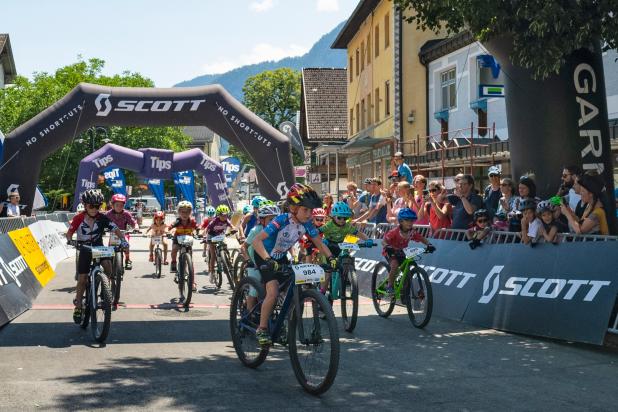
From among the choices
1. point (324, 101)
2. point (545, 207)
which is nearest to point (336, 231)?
point (545, 207)

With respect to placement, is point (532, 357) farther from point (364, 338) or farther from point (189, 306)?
point (189, 306)

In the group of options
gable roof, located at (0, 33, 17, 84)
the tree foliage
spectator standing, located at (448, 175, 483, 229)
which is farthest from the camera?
gable roof, located at (0, 33, 17, 84)

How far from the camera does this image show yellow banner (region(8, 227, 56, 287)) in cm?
1422

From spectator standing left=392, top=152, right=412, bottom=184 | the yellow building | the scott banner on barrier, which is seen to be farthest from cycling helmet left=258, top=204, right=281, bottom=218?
the yellow building

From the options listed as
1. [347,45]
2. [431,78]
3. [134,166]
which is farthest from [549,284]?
[347,45]

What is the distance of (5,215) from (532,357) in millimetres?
13821

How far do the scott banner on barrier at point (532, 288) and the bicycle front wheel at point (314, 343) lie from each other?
3.44 m

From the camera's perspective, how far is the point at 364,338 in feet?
32.4

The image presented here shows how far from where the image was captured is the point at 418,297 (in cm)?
1079

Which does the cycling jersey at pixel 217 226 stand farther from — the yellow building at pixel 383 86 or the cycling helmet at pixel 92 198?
the yellow building at pixel 383 86

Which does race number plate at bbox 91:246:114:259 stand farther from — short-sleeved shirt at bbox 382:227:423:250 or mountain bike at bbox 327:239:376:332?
short-sleeved shirt at bbox 382:227:423:250

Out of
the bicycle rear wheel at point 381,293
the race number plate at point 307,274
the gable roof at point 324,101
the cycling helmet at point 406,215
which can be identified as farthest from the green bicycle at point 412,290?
the gable roof at point 324,101

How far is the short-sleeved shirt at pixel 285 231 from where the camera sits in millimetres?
7711

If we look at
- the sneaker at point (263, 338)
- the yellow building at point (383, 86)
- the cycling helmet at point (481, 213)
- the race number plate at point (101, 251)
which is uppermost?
the yellow building at point (383, 86)
